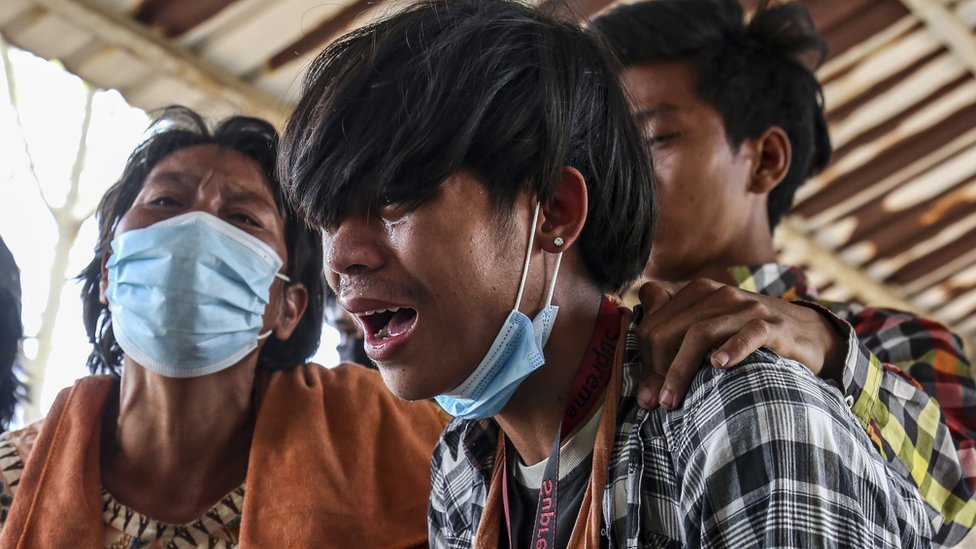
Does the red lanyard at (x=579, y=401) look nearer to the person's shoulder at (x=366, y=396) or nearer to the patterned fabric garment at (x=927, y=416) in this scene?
the patterned fabric garment at (x=927, y=416)

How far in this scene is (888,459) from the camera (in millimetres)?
1632

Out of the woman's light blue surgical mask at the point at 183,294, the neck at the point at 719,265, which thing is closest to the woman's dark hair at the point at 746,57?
the neck at the point at 719,265

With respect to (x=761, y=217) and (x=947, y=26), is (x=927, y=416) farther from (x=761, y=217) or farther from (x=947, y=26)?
(x=947, y=26)

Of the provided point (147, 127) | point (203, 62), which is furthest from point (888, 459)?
point (203, 62)

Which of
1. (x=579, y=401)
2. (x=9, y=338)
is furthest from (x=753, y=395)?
(x=9, y=338)

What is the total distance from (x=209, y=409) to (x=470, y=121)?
4.08ft

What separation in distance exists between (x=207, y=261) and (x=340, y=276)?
982 millimetres

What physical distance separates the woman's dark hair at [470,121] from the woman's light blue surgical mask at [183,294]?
2.81 ft

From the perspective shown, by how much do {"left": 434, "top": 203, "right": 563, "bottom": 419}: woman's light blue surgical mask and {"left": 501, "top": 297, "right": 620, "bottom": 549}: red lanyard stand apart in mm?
Answer: 69

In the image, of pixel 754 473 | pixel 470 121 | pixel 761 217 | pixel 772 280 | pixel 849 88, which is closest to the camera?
pixel 754 473

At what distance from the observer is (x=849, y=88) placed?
6.72 m

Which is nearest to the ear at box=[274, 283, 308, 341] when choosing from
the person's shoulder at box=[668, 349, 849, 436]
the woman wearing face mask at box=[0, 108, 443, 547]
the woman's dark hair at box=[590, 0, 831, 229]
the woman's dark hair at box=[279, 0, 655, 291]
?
the woman wearing face mask at box=[0, 108, 443, 547]

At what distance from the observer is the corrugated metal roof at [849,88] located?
205 inches

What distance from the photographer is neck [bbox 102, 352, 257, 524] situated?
8.05 feet
